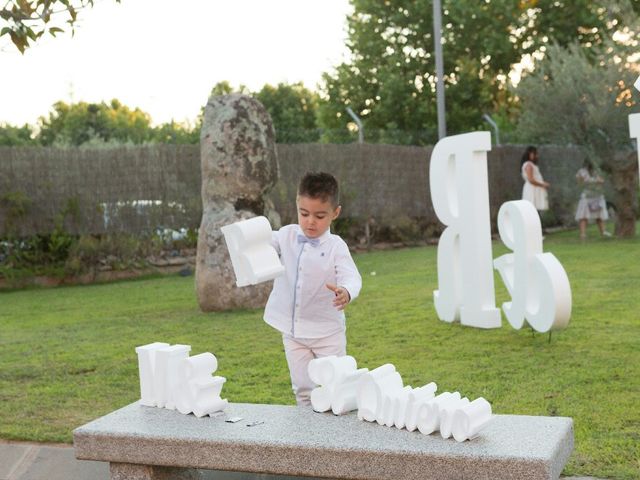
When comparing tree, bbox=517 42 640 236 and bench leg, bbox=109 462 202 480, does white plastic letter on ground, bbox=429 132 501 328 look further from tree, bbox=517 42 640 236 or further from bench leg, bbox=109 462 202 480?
tree, bbox=517 42 640 236

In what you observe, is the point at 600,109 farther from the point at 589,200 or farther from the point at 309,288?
the point at 309,288

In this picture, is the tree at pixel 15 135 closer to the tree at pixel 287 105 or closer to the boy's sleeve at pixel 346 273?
the tree at pixel 287 105

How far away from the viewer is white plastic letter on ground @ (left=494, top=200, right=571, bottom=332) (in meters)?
8.20

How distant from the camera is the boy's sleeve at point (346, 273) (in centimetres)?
491

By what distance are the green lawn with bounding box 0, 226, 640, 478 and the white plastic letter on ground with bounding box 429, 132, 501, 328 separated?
236mm

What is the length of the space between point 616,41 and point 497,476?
Result: 18086 mm

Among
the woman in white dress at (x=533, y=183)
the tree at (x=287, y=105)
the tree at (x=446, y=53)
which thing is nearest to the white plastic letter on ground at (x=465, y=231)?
the woman in white dress at (x=533, y=183)

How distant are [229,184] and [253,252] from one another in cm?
685

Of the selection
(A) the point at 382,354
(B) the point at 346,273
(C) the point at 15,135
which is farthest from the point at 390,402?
(C) the point at 15,135

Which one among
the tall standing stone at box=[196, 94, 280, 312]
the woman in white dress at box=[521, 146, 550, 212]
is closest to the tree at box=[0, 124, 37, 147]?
the woman in white dress at box=[521, 146, 550, 212]

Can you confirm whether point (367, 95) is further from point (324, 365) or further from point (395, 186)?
point (324, 365)

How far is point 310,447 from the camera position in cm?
412

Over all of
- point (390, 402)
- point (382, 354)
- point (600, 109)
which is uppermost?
point (600, 109)

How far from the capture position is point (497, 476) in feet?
12.5
